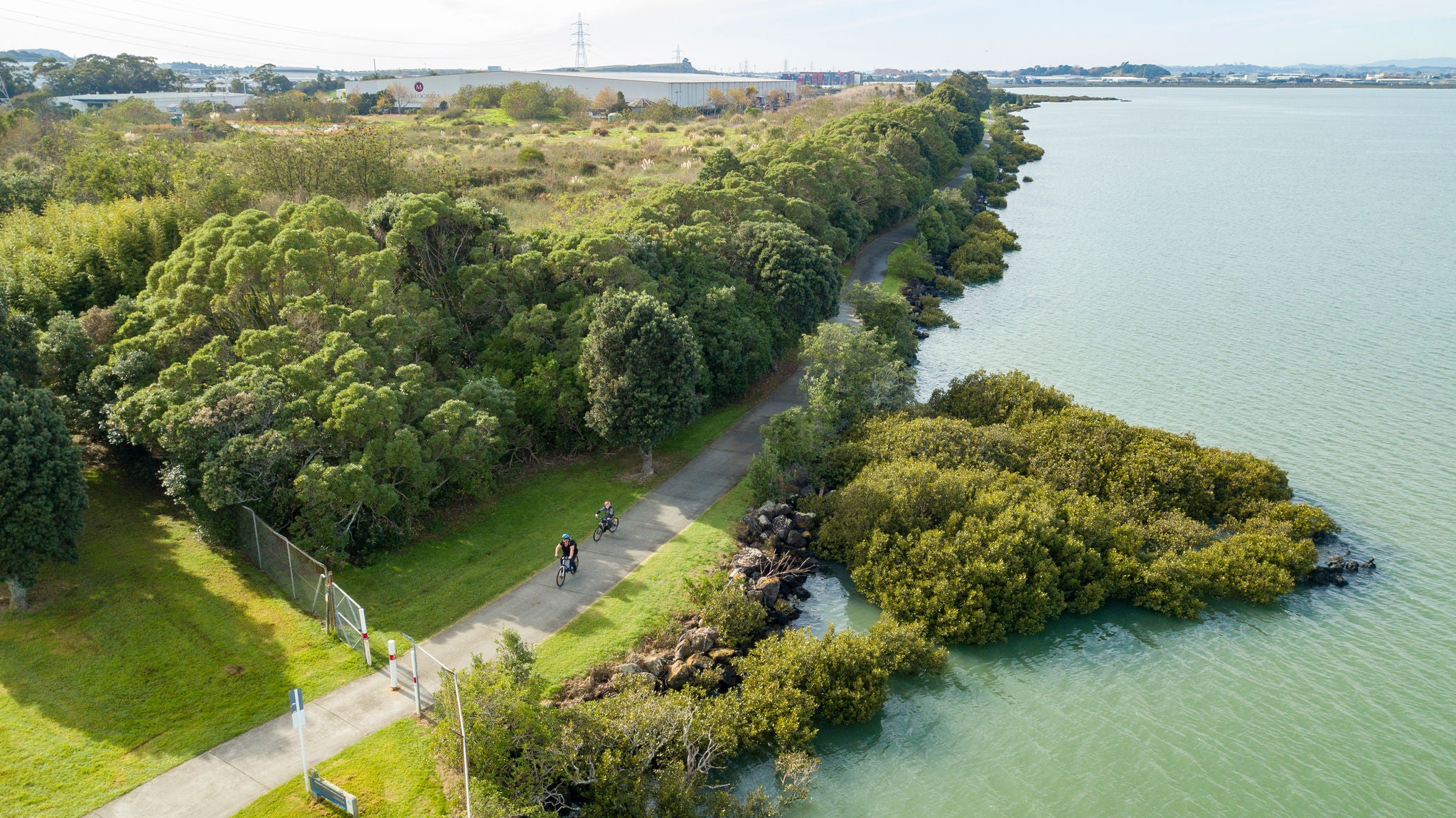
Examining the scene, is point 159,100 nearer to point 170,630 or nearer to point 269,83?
point 269,83

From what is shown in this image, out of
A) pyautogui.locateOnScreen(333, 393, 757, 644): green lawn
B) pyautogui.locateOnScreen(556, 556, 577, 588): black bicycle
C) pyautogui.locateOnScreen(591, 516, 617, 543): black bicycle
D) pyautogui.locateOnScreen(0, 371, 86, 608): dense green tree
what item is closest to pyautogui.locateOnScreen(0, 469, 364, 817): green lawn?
pyautogui.locateOnScreen(0, 371, 86, 608): dense green tree

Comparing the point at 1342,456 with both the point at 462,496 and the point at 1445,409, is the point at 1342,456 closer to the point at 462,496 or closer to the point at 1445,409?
the point at 1445,409

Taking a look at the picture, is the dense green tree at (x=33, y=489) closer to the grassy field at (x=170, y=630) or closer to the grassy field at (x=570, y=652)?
the grassy field at (x=170, y=630)

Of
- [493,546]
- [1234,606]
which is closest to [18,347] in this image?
[493,546]

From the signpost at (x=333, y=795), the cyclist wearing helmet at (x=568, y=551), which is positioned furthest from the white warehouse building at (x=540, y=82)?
the signpost at (x=333, y=795)

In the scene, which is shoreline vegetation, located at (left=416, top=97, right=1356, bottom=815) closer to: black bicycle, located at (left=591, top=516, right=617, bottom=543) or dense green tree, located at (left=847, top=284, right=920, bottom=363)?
black bicycle, located at (left=591, top=516, right=617, bottom=543)
